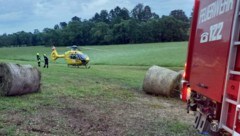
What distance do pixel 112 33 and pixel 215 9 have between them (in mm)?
79575

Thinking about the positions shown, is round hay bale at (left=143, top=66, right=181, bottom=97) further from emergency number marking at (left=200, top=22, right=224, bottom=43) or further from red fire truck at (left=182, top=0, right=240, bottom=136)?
emergency number marking at (left=200, top=22, right=224, bottom=43)

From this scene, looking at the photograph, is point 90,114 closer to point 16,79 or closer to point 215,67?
point 16,79

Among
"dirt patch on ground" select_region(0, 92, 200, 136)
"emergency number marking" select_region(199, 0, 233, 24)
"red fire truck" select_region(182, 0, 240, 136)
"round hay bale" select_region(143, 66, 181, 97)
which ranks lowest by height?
"dirt patch on ground" select_region(0, 92, 200, 136)

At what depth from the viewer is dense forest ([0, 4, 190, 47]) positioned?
3073 inches

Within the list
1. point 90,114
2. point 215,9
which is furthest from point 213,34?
point 90,114

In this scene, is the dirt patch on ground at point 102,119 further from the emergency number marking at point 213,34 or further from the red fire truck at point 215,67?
the emergency number marking at point 213,34

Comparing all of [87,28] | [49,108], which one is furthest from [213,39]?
[87,28]

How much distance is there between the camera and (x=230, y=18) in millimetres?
4562

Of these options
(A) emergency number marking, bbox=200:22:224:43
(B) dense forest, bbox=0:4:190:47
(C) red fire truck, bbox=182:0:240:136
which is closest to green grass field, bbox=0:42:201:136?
(C) red fire truck, bbox=182:0:240:136

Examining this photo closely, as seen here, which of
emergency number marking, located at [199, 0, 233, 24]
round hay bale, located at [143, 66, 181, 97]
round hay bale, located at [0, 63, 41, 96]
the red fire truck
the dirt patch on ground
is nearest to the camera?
the red fire truck

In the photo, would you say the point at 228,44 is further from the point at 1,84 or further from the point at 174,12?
the point at 174,12

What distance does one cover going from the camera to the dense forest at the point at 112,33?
78.1m

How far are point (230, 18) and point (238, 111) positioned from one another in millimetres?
1216

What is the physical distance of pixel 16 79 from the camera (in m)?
10.2
